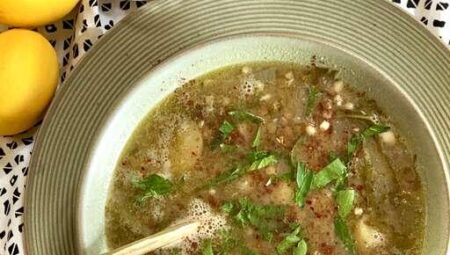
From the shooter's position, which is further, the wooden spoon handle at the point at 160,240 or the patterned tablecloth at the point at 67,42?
the patterned tablecloth at the point at 67,42

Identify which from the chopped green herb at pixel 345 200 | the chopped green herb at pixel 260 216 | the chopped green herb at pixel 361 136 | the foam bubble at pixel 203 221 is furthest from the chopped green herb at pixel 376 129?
the foam bubble at pixel 203 221

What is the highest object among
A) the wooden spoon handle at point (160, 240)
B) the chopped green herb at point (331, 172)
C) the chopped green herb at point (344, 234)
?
the chopped green herb at point (331, 172)

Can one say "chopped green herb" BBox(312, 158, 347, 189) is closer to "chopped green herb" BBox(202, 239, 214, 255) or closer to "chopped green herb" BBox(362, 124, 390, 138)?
"chopped green herb" BBox(362, 124, 390, 138)

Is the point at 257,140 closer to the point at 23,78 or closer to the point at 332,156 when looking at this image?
the point at 332,156

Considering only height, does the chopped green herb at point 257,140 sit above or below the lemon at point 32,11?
below

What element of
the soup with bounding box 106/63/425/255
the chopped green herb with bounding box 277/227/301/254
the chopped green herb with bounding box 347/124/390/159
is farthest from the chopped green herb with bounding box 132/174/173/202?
the chopped green herb with bounding box 347/124/390/159

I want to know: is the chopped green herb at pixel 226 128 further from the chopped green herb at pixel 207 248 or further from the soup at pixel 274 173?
the chopped green herb at pixel 207 248

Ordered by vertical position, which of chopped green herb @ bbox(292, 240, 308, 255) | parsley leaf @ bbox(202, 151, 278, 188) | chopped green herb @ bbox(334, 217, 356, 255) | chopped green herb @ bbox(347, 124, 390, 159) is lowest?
chopped green herb @ bbox(292, 240, 308, 255)
